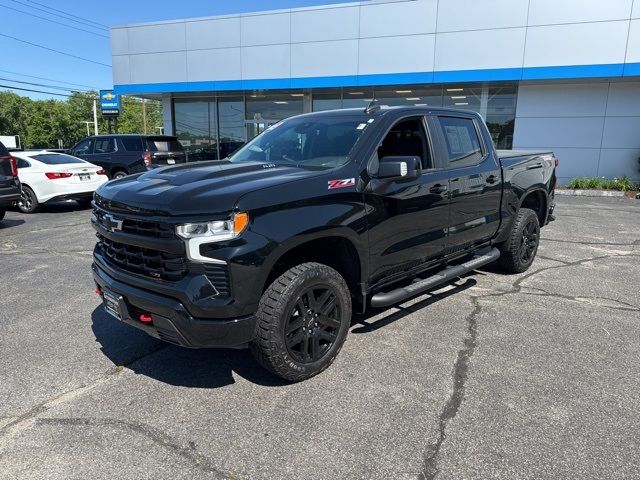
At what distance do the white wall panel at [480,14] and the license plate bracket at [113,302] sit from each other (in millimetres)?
16417

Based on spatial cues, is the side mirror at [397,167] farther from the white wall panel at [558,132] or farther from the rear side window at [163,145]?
the white wall panel at [558,132]

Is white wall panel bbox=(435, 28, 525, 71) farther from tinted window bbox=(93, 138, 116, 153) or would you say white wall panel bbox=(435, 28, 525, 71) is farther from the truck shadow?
the truck shadow

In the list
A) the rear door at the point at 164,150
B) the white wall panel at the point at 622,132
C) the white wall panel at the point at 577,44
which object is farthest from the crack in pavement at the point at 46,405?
the white wall panel at the point at 622,132

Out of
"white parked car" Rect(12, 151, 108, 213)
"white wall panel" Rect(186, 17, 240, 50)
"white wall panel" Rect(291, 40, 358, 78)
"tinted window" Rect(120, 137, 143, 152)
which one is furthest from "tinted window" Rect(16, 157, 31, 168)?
"white wall panel" Rect(291, 40, 358, 78)

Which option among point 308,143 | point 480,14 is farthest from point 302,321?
point 480,14

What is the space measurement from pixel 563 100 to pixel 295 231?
17.4 meters

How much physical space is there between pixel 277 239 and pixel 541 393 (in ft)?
7.09

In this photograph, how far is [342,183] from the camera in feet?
11.4

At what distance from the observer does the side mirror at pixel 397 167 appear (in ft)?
11.7

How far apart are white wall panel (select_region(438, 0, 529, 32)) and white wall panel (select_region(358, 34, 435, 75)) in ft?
2.59

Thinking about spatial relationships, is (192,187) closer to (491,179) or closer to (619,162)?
(491,179)

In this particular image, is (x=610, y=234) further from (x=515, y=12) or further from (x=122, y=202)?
(x=515, y=12)

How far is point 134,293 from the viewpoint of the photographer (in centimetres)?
312

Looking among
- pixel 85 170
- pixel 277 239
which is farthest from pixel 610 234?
pixel 85 170
